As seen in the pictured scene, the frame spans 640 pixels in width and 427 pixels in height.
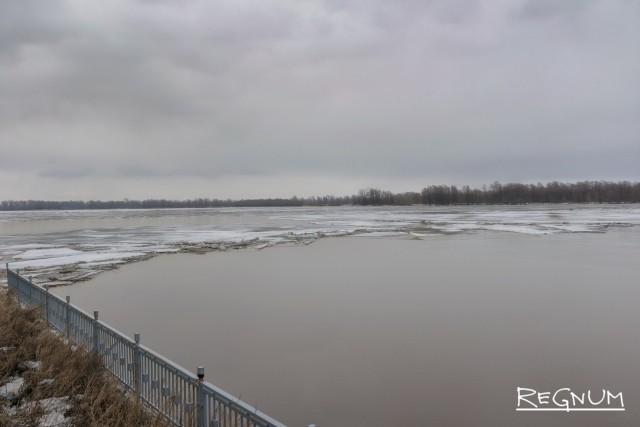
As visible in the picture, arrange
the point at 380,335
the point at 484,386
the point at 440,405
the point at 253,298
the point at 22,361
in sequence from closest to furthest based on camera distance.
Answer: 1. the point at 22,361
2. the point at 440,405
3. the point at 484,386
4. the point at 380,335
5. the point at 253,298

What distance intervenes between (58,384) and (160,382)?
1242 millimetres

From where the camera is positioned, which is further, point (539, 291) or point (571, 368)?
point (539, 291)

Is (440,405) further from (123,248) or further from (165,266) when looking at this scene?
(123,248)

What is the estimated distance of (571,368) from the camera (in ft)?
27.2

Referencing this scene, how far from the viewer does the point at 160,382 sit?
18.3 feet

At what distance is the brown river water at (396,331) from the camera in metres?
7.23

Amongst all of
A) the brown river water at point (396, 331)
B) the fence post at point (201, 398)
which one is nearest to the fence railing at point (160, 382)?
the fence post at point (201, 398)

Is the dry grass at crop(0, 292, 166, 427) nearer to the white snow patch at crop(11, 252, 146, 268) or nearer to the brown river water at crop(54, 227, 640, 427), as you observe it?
the brown river water at crop(54, 227, 640, 427)

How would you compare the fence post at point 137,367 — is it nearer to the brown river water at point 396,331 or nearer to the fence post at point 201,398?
the fence post at point 201,398

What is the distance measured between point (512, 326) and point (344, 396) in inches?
202

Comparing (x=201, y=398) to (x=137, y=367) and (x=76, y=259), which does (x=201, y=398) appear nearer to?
(x=137, y=367)

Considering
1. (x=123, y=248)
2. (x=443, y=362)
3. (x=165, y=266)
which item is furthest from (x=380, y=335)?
(x=123, y=248)

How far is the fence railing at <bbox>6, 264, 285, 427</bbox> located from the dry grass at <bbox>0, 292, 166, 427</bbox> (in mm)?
179

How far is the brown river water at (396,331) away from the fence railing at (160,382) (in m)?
1.86
